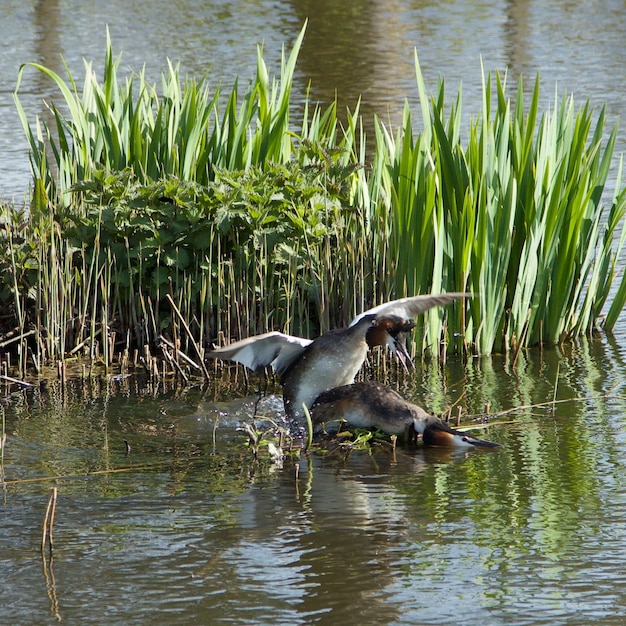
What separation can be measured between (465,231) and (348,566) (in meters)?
3.09

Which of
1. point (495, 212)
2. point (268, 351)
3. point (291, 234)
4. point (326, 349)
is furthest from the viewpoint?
point (495, 212)

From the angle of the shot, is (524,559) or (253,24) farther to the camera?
(253,24)

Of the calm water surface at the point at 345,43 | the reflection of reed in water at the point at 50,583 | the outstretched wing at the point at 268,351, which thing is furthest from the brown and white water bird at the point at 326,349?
the calm water surface at the point at 345,43

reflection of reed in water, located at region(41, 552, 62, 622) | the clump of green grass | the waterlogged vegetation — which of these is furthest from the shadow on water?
the clump of green grass

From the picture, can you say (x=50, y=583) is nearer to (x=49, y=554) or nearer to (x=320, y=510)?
(x=49, y=554)

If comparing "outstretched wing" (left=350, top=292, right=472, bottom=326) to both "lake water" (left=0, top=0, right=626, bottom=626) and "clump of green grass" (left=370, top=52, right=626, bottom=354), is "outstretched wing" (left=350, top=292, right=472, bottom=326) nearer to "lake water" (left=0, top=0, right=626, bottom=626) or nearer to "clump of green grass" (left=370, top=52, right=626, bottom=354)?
"lake water" (left=0, top=0, right=626, bottom=626)

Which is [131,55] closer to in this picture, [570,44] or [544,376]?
[570,44]

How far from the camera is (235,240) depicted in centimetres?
682

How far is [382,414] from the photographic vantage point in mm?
5699

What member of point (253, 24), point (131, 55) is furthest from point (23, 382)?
point (253, 24)

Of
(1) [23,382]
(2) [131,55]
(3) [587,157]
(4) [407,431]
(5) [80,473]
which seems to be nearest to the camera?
(5) [80,473]

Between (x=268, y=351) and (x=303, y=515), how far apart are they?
1.45 m

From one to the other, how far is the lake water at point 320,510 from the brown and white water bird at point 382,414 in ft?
0.27

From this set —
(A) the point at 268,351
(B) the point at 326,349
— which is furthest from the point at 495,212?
Result: (A) the point at 268,351
